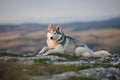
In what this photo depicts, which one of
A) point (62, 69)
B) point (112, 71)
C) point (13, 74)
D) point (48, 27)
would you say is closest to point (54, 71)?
point (62, 69)

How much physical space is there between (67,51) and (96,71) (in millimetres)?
16937

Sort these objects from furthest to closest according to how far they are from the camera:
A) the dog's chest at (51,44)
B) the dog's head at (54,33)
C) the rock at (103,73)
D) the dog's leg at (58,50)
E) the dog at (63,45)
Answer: the dog's chest at (51,44) → the dog's head at (54,33) → the dog at (63,45) → the dog's leg at (58,50) → the rock at (103,73)

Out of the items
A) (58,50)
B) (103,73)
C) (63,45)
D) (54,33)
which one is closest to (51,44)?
(54,33)

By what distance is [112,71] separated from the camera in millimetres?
23188

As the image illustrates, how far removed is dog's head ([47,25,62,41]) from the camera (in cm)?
4022

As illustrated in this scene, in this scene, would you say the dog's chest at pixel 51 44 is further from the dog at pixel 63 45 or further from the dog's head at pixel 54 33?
the dog's head at pixel 54 33

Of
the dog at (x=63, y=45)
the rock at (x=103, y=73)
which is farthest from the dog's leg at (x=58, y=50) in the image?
the rock at (x=103, y=73)

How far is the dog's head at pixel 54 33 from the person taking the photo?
132 feet

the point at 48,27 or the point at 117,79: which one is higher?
the point at 48,27

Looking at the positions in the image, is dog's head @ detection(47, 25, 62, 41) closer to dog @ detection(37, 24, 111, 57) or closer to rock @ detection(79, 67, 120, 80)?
dog @ detection(37, 24, 111, 57)

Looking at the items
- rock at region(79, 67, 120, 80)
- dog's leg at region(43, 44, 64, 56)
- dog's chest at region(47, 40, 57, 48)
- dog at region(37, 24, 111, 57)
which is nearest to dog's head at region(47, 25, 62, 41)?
dog at region(37, 24, 111, 57)

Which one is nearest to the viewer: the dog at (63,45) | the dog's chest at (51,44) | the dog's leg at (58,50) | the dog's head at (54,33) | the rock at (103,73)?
the rock at (103,73)

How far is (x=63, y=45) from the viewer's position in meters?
40.0

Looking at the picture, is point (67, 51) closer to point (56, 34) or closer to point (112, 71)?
point (56, 34)
